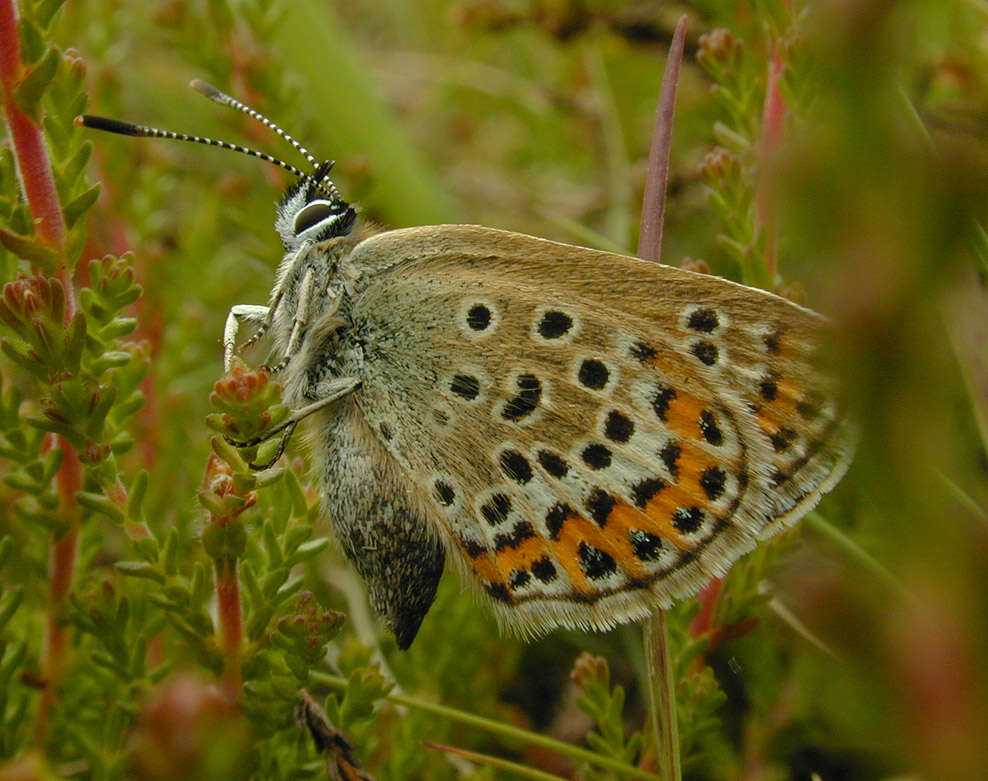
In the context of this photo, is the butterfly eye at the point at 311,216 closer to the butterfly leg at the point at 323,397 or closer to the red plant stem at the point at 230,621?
the butterfly leg at the point at 323,397

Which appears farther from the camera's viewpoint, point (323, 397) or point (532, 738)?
point (323, 397)

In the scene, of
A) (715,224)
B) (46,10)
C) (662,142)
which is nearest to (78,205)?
(46,10)

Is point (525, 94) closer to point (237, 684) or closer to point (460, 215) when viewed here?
point (460, 215)

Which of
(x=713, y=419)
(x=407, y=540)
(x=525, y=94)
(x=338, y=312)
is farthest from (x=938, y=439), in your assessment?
(x=525, y=94)

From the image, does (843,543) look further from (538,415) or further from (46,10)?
(46,10)

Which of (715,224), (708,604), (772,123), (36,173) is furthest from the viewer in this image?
(715,224)

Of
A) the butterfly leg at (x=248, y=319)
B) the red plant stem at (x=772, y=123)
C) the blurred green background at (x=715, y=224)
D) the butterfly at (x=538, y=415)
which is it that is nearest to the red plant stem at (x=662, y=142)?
the butterfly at (x=538, y=415)

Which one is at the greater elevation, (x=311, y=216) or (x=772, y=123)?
(x=772, y=123)
